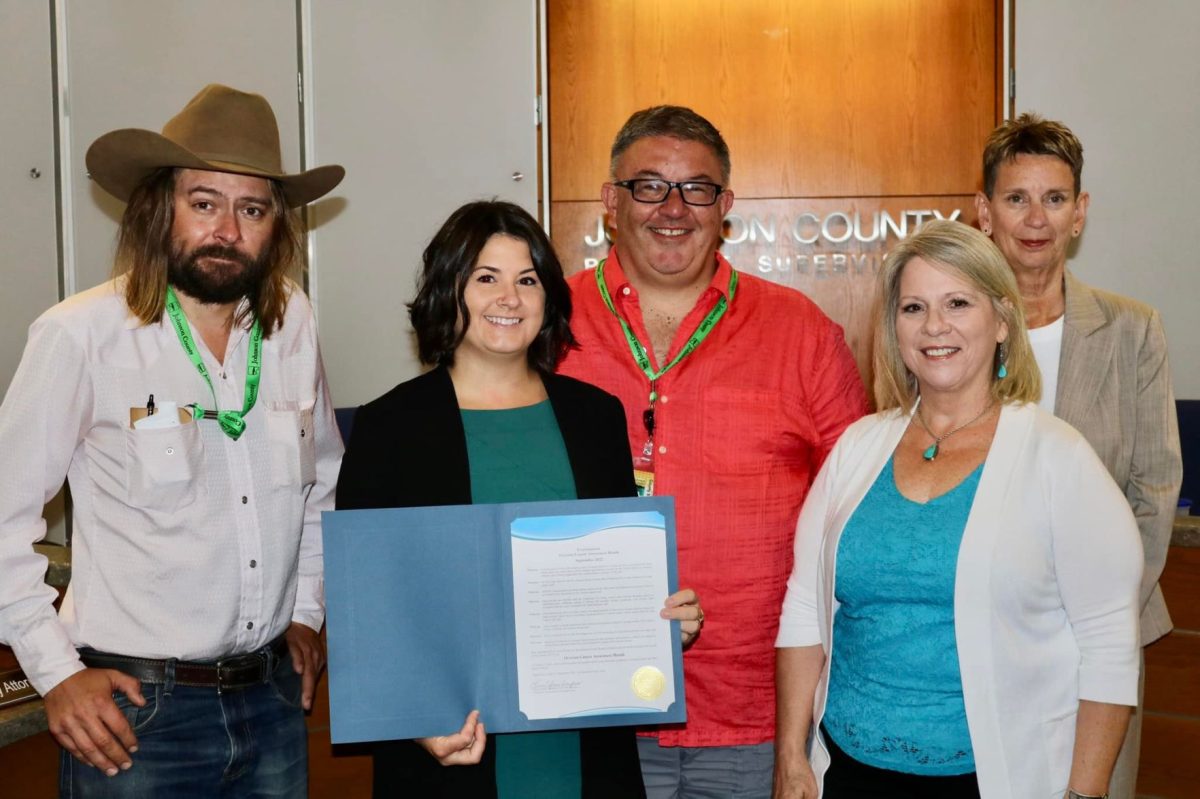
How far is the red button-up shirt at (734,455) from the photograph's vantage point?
2607 mm

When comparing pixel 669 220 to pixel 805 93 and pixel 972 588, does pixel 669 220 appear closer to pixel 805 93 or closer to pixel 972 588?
pixel 972 588

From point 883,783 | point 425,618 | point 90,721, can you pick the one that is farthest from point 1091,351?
point 90,721

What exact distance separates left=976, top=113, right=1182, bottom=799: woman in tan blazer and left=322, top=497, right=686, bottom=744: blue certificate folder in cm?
156

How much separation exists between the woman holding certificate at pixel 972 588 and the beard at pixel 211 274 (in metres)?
1.38

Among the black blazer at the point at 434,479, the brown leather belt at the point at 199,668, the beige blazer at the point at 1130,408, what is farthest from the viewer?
the beige blazer at the point at 1130,408

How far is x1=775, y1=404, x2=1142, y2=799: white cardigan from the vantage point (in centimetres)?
201

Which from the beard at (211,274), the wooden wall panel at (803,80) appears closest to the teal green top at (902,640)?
the beard at (211,274)

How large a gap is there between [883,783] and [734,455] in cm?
85

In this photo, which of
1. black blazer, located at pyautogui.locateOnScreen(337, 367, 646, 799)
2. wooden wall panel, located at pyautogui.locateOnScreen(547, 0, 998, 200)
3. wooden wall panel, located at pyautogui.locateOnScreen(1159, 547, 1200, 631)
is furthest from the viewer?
wooden wall panel, located at pyautogui.locateOnScreen(547, 0, 998, 200)

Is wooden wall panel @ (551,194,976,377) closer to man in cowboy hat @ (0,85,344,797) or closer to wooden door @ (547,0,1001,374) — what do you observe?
wooden door @ (547,0,1001,374)

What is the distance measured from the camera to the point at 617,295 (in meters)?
2.85

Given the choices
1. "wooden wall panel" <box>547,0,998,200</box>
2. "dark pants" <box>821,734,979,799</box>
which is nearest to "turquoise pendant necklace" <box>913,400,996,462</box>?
"dark pants" <box>821,734,979,799</box>

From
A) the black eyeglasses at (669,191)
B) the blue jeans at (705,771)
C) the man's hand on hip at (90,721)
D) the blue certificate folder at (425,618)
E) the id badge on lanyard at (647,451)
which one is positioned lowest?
the blue jeans at (705,771)

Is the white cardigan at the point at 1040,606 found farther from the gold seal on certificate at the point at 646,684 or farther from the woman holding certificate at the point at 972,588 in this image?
the gold seal on certificate at the point at 646,684
